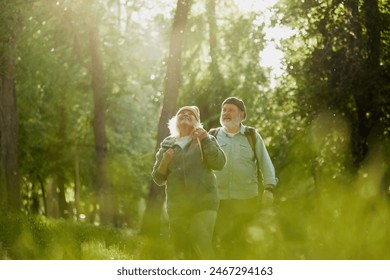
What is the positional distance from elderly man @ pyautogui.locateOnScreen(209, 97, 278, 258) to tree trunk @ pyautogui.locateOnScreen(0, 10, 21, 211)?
11.7 metres

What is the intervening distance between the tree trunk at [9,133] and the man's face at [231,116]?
11.7 m

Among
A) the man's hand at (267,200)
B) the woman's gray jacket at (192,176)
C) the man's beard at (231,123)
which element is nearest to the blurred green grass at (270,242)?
the man's hand at (267,200)

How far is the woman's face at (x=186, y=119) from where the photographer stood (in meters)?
7.71

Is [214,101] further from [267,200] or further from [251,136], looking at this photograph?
[267,200]

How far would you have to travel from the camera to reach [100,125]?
2669cm

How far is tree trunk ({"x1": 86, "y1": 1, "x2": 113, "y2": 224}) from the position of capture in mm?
25594

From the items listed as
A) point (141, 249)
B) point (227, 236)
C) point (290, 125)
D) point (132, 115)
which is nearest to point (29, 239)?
point (141, 249)

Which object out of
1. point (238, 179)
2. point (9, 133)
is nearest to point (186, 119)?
point (238, 179)

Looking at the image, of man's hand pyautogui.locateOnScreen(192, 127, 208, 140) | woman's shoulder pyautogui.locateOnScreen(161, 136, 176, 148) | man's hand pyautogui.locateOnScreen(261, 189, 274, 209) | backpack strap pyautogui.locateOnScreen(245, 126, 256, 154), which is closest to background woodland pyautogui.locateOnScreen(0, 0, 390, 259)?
man's hand pyautogui.locateOnScreen(261, 189, 274, 209)

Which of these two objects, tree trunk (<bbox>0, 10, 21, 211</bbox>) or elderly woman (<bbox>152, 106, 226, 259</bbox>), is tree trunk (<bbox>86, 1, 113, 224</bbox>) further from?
elderly woman (<bbox>152, 106, 226, 259</bbox>)

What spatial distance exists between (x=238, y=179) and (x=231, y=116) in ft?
2.53

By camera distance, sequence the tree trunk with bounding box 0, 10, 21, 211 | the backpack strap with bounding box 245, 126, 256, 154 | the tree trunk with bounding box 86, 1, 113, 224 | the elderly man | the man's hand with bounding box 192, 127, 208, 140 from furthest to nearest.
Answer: the tree trunk with bounding box 86, 1, 113, 224, the tree trunk with bounding box 0, 10, 21, 211, the backpack strap with bounding box 245, 126, 256, 154, the elderly man, the man's hand with bounding box 192, 127, 208, 140

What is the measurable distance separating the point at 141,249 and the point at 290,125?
1139 cm
